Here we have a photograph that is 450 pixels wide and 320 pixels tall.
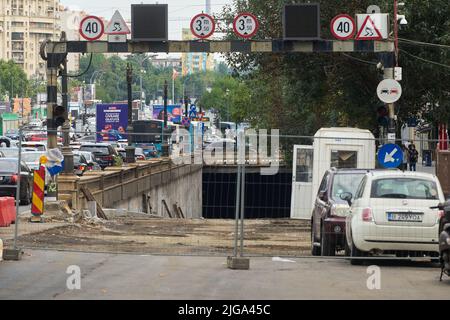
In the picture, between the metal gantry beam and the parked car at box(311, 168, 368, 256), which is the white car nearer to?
the parked car at box(311, 168, 368, 256)

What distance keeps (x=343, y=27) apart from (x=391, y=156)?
1390cm

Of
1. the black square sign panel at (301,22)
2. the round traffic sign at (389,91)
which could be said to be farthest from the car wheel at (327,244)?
the black square sign panel at (301,22)

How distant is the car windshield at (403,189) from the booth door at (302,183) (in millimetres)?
5239

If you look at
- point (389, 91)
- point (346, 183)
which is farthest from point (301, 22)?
point (346, 183)

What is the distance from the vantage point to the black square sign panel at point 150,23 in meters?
37.0

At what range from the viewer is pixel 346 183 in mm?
21453

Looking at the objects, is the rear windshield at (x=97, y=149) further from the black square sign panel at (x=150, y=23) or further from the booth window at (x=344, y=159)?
the booth window at (x=344, y=159)

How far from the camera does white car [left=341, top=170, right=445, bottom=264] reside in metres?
18.6

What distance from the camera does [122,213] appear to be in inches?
1374

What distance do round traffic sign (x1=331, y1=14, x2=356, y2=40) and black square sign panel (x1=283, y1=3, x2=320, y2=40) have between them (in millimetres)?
482

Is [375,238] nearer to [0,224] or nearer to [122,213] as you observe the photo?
[0,224]

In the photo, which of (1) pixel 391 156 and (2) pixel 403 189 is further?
(1) pixel 391 156

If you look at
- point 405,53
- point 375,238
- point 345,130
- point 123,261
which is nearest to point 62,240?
point 123,261

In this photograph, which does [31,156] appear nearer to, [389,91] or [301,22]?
[301,22]
